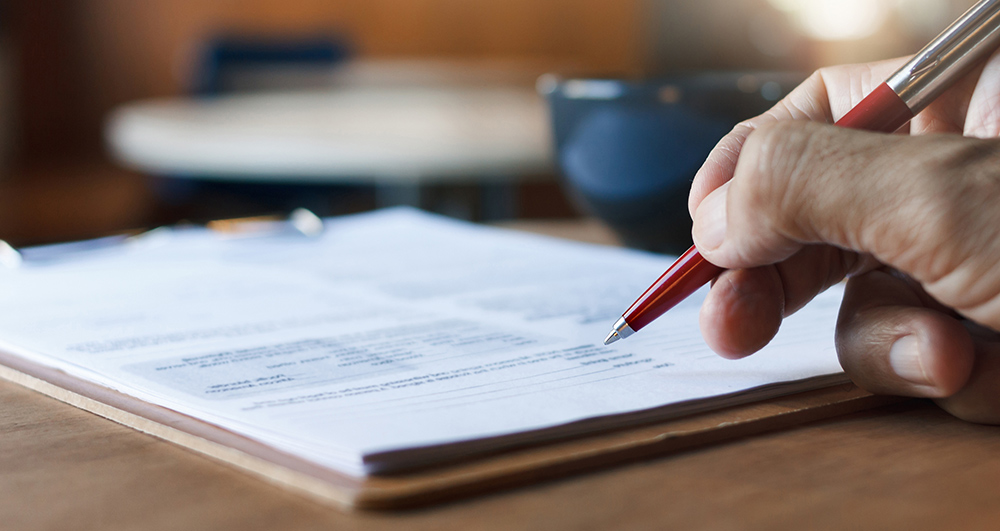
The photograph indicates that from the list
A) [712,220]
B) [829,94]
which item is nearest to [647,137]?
[829,94]

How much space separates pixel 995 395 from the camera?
1.06 feet

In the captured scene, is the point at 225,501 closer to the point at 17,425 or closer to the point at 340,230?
the point at 17,425

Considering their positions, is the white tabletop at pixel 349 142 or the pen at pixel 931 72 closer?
the pen at pixel 931 72

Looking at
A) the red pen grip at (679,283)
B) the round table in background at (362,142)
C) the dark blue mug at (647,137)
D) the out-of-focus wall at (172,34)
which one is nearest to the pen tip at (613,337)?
the red pen grip at (679,283)

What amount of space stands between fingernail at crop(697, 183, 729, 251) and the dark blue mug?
31 centimetres

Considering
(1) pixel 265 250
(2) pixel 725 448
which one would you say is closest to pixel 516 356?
(2) pixel 725 448

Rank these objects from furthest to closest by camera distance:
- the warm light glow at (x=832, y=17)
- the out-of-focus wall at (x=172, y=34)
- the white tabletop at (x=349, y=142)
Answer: the warm light glow at (x=832, y=17) < the out-of-focus wall at (x=172, y=34) < the white tabletop at (x=349, y=142)

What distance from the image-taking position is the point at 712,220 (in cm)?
→ 33

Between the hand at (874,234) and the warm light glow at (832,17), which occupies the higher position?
the warm light glow at (832,17)

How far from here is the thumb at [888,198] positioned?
0.28 metres

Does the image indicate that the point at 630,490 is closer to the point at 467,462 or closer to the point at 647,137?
the point at 467,462

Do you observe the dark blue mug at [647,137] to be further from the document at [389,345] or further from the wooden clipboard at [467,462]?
the wooden clipboard at [467,462]

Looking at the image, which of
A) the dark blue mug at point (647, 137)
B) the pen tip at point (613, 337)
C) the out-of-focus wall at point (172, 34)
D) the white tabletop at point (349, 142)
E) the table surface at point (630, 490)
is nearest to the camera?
the table surface at point (630, 490)

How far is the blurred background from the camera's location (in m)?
1.39
